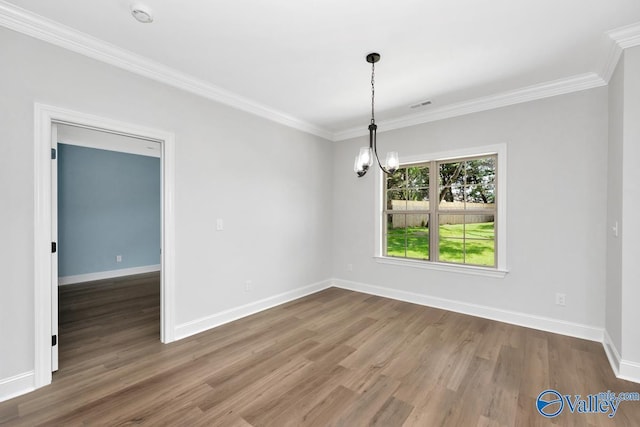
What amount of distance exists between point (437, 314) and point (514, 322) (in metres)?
0.86

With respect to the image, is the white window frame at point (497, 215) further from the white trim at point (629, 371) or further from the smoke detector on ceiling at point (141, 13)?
the smoke detector on ceiling at point (141, 13)

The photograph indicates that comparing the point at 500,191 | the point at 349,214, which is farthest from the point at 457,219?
the point at 349,214

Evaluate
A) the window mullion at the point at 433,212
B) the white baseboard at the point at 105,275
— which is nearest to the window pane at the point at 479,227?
the window mullion at the point at 433,212

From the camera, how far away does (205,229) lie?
3.23 m

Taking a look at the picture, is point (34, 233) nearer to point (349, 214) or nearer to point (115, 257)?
point (349, 214)

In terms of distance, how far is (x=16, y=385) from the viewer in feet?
6.69

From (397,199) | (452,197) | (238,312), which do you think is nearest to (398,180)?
(397,199)

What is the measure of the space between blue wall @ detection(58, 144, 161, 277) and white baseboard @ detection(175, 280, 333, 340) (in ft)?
12.7

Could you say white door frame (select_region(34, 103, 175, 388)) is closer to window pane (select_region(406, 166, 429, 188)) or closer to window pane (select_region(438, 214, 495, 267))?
window pane (select_region(406, 166, 429, 188))

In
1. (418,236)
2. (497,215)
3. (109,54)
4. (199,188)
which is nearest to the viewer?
(109,54)

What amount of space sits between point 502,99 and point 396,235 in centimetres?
231

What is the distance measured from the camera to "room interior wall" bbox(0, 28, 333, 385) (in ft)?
6.75

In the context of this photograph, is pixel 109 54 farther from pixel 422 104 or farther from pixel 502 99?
pixel 502 99

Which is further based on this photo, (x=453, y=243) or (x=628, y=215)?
(x=453, y=243)
